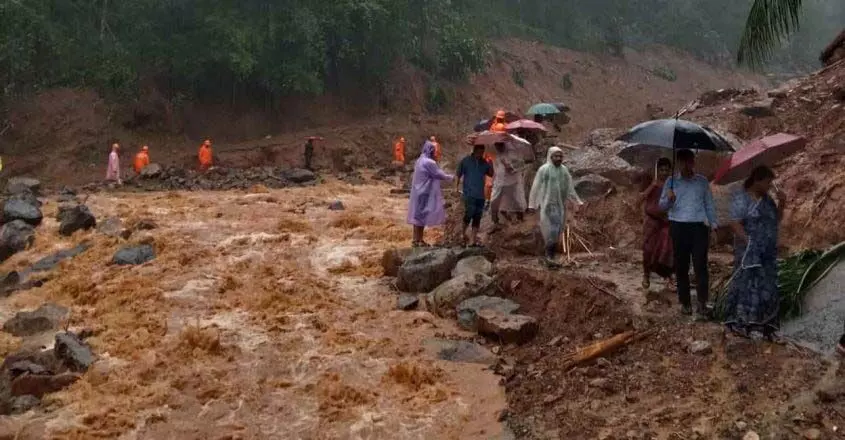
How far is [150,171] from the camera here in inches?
803

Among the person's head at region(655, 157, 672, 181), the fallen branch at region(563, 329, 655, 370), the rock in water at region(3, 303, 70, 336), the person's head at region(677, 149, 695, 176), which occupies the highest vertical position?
the person's head at region(677, 149, 695, 176)

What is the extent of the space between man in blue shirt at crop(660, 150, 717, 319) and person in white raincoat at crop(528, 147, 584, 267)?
2.18 meters

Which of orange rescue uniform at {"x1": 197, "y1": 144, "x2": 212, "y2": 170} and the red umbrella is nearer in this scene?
the red umbrella

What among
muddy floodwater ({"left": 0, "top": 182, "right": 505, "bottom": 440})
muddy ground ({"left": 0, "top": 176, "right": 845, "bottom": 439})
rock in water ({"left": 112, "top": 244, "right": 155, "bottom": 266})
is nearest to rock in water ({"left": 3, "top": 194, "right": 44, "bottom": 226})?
A: muddy floodwater ({"left": 0, "top": 182, "right": 505, "bottom": 440})

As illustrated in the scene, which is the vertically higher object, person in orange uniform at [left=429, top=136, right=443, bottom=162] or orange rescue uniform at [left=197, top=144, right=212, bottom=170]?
person in orange uniform at [left=429, top=136, right=443, bottom=162]

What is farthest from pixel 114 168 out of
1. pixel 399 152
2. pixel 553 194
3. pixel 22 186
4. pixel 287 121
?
pixel 553 194

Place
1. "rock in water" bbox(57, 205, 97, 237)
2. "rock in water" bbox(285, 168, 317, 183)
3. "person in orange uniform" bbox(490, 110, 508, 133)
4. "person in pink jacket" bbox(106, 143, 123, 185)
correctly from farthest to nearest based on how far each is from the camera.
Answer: "rock in water" bbox(285, 168, 317, 183)
"person in pink jacket" bbox(106, 143, 123, 185)
"rock in water" bbox(57, 205, 97, 237)
"person in orange uniform" bbox(490, 110, 508, 133)

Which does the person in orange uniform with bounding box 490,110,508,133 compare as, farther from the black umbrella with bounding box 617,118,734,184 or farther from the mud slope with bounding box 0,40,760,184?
the mud slope with bounding box 0,40,760,184

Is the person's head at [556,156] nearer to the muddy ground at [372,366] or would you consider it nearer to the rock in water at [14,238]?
the muddy ground at [372,366]

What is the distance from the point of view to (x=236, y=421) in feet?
21.0

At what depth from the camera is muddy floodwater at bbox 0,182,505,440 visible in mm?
6312

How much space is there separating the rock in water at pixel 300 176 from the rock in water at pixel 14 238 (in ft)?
25.6

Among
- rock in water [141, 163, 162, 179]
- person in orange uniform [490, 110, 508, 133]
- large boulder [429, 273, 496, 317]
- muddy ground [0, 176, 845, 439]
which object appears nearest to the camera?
muddy ground [0, 176, 845, 439]

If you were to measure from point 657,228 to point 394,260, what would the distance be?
389 centimetres
